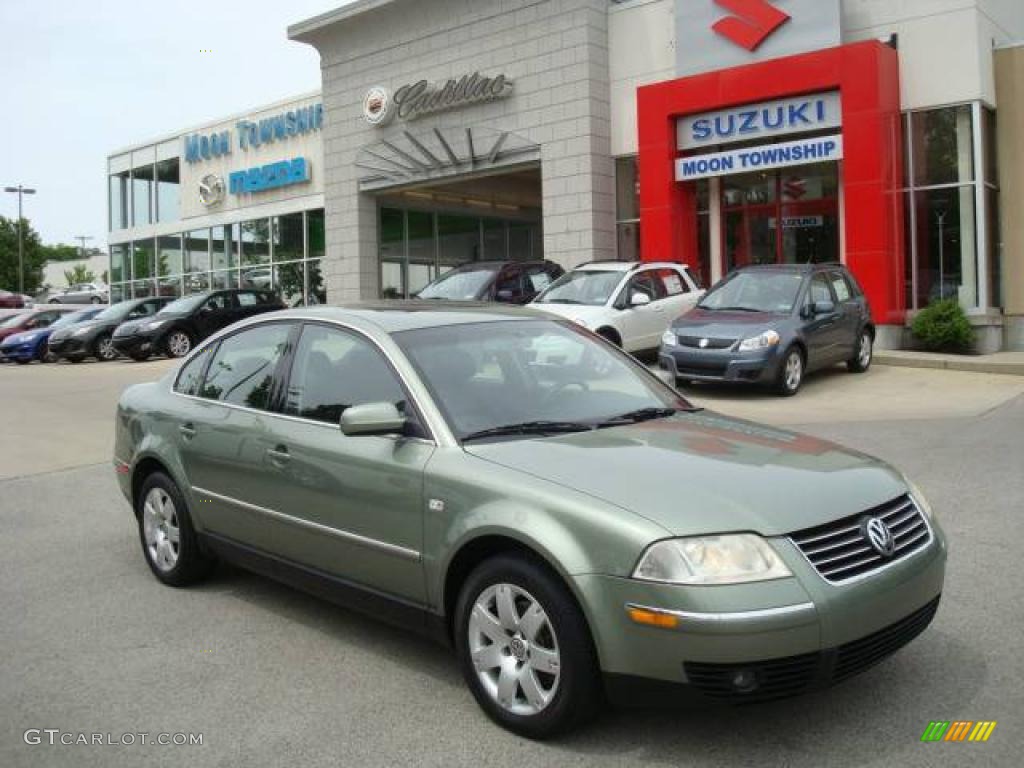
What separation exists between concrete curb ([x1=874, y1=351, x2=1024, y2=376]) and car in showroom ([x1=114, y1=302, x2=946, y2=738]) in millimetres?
11847

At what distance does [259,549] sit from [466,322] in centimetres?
147

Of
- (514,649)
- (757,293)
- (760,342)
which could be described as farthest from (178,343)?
(514,649)

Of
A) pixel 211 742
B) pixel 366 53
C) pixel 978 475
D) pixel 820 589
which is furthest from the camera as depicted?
pixel 366 53

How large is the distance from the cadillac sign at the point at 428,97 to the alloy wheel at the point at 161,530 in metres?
18.8

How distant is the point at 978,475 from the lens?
302 inches

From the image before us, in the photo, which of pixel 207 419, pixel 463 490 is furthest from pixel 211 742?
pixel 207 419

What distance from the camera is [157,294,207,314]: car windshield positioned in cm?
2271

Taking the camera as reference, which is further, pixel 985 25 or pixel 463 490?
pixel 985 25

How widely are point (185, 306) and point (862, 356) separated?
48.7 feet

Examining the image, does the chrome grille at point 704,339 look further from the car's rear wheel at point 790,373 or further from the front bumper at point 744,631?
the front bumper at point 744,631

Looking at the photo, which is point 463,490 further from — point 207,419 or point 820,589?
point 207,419

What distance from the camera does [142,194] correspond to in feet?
123

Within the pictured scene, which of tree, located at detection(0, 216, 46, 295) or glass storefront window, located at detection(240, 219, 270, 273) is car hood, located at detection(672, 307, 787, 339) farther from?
tree, located at detection(0, 216, 46, 295)

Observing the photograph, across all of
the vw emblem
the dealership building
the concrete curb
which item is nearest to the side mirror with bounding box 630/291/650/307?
the concrete curb
